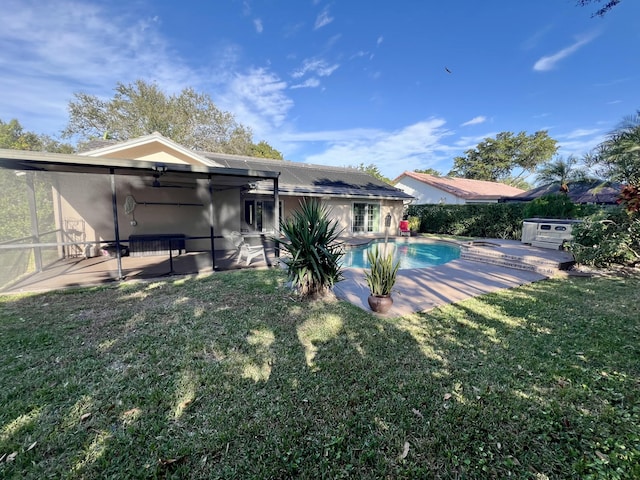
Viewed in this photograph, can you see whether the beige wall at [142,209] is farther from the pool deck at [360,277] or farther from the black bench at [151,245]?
the pool deck at [360,277]

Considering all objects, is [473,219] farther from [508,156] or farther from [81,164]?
[508,156]

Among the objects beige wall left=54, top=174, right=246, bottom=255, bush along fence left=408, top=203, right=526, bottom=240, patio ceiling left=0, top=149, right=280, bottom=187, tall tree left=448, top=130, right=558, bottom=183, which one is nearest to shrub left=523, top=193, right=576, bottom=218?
bush along fence left=408, top=203, right=526, bottom=240

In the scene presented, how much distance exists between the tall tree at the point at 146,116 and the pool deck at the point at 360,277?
22.6m

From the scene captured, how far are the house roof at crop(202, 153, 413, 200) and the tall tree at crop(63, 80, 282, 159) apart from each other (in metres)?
14.3

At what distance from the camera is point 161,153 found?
10672mm

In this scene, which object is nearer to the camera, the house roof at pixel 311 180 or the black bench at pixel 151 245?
the black bench at pixel 151 245

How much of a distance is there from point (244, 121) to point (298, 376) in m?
33.5

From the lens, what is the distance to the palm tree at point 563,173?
1816 cm

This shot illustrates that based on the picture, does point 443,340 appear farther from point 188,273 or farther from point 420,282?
point 188,273

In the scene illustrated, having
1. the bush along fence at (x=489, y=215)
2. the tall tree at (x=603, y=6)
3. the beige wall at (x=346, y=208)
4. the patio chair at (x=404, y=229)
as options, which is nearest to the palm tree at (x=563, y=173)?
the bush along fence at (x=489, y=215)

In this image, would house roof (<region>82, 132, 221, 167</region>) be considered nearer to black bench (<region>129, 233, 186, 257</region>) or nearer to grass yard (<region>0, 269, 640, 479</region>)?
black bench (<region>129, 233, 186, 257</region>)

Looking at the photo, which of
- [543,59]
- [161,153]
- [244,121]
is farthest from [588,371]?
[244,121]

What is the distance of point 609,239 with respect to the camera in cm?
820

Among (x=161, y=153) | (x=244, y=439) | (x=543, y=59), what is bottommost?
(x=244, y=439)
